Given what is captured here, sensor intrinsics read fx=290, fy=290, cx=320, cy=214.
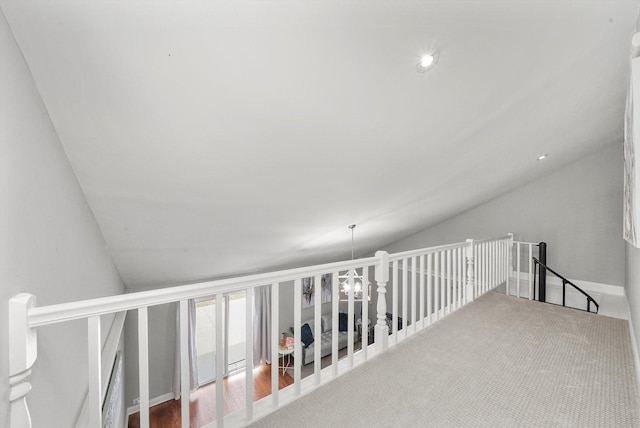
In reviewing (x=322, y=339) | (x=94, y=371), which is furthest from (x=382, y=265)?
(x=322, y=339)

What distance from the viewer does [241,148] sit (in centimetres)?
189

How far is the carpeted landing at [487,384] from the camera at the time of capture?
1.48 m

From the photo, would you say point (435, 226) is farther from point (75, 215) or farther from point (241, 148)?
point (75, 215)

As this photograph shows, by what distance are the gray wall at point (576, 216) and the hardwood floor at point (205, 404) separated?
527 cm

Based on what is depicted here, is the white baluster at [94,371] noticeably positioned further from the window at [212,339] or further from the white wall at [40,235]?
the window at [212,339]

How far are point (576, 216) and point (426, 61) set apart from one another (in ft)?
16.0

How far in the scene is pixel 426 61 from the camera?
1651mm

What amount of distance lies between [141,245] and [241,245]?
114 centimetres

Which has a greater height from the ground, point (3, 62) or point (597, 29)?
point (597, 29)

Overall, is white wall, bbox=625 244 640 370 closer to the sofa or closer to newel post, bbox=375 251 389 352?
newel post, bbox=375 251 389 352

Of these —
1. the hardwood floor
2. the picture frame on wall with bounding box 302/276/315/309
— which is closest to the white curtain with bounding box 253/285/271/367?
the hardwood floor

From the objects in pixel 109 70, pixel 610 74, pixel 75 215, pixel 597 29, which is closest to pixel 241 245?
pixel 75 215

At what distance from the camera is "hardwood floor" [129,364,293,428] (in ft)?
15.4

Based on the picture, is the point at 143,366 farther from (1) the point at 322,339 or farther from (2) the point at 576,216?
(2) the point at 576,216
